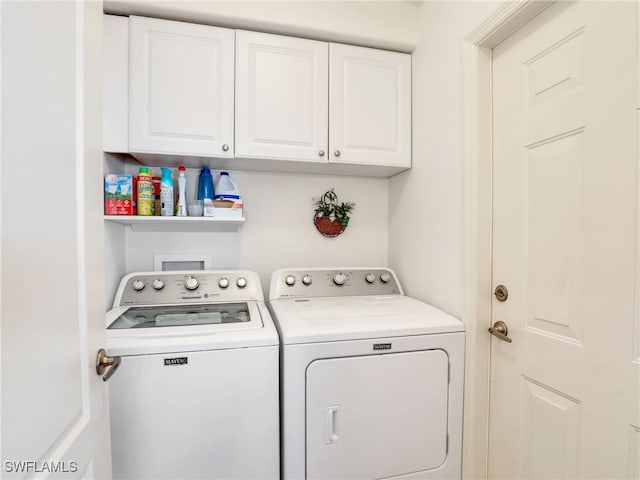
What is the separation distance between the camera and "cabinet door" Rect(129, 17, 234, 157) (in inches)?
58.5

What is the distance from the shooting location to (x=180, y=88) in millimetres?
1527

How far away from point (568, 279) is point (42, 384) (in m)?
1.46

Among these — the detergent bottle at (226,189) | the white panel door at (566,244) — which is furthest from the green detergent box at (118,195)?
the white panel door at (566,244)

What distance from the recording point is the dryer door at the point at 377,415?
120cm

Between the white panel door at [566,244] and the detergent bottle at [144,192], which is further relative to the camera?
the detergent bottle at [144,192]

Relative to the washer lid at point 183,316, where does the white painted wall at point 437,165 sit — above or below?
above

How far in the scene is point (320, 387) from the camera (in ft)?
3.92

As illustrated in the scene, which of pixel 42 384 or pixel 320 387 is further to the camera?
pixel 320 387

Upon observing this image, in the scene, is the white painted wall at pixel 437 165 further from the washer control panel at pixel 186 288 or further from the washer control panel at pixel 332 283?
the washer control panel at pixel 186 288

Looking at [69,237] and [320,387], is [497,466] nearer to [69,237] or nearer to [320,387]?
[320,387]

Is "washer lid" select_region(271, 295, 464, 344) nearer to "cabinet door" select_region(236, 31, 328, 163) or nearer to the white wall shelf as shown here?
the white wall shelf

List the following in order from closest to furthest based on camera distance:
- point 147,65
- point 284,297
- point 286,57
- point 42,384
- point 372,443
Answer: point 42,384 < point 372,443 < point 147,65 < point 286,57 < point 284,297

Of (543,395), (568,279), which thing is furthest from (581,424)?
(568,279)

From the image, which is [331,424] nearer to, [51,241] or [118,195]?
[51,241]
